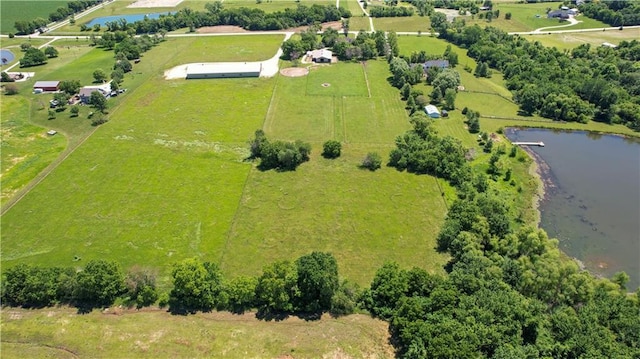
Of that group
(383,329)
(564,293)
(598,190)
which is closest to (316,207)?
(383,329)

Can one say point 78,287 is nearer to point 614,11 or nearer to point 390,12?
point 390,12

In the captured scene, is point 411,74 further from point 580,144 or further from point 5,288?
point 5,288

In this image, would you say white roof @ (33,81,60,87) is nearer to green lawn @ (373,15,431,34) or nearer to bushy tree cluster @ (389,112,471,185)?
bushy tree cluster @ (389,112,471,185)

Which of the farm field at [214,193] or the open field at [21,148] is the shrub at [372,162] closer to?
the farm field at [214,193]

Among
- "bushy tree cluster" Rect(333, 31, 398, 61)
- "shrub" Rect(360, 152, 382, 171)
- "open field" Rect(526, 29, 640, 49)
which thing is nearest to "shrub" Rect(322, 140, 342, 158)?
"shrub" Rect(360, 152, 382, 171)

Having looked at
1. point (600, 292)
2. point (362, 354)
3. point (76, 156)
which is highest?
point (76, 156)

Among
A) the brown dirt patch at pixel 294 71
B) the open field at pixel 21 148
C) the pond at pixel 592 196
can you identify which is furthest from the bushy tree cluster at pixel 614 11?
the open field at pixel 21 148
